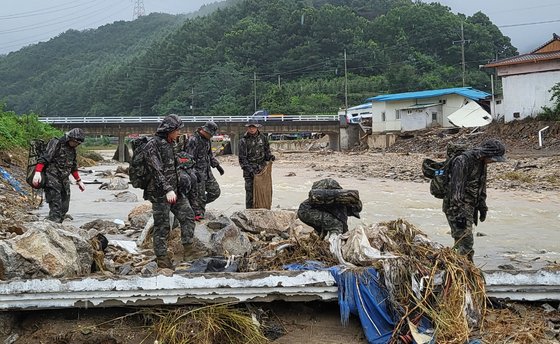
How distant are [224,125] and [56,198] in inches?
1703

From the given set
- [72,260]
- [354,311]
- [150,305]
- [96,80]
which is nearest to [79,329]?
[150,305]

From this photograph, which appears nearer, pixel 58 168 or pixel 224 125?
pixel 58 168

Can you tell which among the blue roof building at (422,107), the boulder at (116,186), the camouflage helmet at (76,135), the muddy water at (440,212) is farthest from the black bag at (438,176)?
the blue roof building at (422,107)

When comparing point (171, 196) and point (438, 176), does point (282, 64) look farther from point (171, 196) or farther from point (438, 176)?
point (171, 196)

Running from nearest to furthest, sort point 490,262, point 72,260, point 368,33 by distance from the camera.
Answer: point 72,260 < point 490,262 < point 368,33

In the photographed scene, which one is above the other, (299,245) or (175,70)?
(175,70)

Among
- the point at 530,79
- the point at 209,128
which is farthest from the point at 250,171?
the point at 530,79

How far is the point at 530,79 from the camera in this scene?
32719 mm

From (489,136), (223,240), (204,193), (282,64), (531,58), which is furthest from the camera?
(282,64)

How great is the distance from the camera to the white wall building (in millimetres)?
31516

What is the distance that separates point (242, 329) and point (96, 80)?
11111cm

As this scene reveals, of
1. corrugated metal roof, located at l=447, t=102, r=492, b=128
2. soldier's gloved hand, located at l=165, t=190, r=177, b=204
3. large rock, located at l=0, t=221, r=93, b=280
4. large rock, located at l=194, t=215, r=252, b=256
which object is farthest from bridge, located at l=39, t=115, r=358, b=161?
large rock, located at l=0, t=221, r=93, b=280

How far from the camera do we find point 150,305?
4203 millimetres

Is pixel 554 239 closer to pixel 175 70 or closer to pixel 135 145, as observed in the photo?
pixel 135 145
